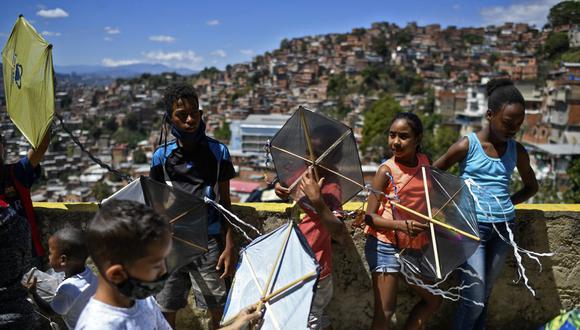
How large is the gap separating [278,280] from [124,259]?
74 centimetres

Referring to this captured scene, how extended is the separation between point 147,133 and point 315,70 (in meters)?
45.3

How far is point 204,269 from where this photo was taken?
2.64 meters

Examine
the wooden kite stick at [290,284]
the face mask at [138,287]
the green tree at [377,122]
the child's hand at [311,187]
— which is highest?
the child's hand at [311,187]

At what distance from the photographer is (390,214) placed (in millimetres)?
2512

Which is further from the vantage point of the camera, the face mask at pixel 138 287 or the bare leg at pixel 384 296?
the bare leg at pixel 384 296

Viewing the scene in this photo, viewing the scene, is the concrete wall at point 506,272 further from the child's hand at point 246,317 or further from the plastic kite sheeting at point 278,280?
the child's hand at point 246,317

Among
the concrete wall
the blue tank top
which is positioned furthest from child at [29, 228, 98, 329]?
the blue tank top

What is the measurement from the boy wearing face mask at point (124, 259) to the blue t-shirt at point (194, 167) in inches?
41.7

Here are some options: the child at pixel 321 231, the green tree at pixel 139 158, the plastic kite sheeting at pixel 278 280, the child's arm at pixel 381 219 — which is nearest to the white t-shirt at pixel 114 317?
the plastic kite sheeting at pixel 278 280

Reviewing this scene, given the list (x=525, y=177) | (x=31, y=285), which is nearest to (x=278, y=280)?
(x=31, y=285)

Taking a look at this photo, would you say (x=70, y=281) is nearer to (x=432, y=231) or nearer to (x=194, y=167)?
(x=194, y=167)

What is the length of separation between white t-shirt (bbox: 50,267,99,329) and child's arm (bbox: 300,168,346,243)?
106cm

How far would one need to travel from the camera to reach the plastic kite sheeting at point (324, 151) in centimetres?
237

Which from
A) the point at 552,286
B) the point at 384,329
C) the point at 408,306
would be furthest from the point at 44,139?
the point at 552,286
